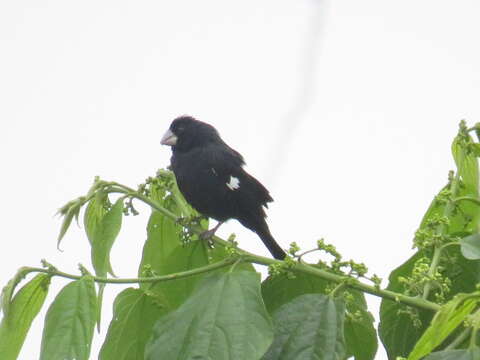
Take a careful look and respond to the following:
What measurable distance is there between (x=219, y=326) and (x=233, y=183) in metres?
2.35

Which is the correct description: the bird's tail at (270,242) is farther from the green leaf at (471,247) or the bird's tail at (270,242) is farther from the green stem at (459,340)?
the green stem at (459,340)

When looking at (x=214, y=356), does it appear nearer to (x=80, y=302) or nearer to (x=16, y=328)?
(x=80, y=302)

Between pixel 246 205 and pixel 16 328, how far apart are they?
7.19 ft

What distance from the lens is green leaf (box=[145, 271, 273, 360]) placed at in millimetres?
1879

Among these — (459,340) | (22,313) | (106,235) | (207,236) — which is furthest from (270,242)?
(459,340)

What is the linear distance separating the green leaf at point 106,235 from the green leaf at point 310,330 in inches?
18.6

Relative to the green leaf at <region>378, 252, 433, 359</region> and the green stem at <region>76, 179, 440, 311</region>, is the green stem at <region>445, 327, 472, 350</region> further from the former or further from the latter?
the green leaf at <region>378, 252, 433, 359</region>

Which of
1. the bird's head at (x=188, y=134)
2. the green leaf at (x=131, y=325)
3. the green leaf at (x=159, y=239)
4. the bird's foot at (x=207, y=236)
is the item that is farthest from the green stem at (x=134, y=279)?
the bird's head at (x=188, y=134)

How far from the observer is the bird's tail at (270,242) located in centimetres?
429

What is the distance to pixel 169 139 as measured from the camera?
465cm

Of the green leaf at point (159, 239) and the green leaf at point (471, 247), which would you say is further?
the green leaf at point (159, 239)

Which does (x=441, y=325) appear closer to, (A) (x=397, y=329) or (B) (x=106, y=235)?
(A) (x=397, y=329)

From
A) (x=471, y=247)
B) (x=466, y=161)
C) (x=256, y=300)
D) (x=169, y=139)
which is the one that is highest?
(x=169, y=139)

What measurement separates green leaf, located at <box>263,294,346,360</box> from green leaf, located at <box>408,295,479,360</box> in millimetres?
273
